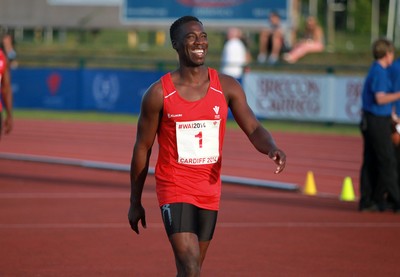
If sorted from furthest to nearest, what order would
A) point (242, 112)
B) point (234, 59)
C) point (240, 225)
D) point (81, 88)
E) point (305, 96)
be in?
point (81, 88), point (234, 59), point (305, 96), point (240, 225), point (242, 112)

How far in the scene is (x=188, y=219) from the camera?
713cm

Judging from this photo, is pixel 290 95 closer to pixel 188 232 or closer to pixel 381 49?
pixel 381 49

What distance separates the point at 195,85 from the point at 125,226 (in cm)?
565

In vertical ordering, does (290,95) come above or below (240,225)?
below

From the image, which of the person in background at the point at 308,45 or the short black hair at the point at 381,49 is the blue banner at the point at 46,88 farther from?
the short black hair at the point at 381,49

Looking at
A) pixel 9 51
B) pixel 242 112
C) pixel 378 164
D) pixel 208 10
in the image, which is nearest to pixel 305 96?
pixel 9 51

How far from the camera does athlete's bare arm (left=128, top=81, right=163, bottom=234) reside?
7.19 meters

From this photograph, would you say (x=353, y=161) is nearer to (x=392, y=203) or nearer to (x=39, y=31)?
(x=392, y=203)

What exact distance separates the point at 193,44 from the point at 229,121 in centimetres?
2455

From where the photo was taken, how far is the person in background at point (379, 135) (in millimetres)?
13469

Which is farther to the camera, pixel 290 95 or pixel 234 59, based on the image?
pixel 234 59

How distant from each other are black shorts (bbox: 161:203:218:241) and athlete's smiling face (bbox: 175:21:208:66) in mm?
930

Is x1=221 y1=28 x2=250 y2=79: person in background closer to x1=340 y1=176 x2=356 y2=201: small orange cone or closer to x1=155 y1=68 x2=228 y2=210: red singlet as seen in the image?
x1=340 y1=176 x2=356 y2=201: small orange cone

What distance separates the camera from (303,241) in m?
11.7
